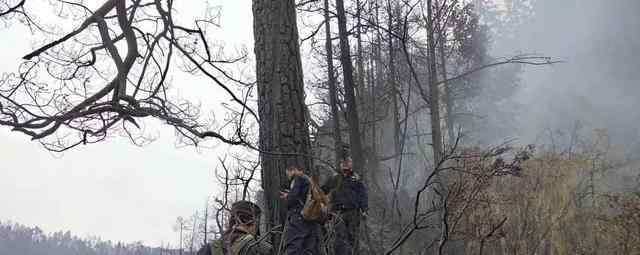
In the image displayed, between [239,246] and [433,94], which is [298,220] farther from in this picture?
[433,94]

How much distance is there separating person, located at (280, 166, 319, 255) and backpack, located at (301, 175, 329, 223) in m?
0.05

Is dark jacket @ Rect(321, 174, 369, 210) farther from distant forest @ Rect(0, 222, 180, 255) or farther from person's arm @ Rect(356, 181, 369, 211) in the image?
distant forest @ Rect(0, 222, 180, 255)

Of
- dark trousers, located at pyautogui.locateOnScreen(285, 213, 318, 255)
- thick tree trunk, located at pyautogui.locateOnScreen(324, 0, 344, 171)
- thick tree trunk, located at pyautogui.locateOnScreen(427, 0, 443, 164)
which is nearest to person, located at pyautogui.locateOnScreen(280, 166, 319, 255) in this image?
dark trousers, located at pyautogui.locateOnScreen(285, 213, 318, 255)

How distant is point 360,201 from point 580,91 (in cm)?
→ 4146

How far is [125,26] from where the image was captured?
5.03 meters

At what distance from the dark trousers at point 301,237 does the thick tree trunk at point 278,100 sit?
0.67 metres

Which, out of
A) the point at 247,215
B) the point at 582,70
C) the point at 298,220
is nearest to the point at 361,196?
the point at 298,220

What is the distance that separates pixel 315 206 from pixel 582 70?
151ft

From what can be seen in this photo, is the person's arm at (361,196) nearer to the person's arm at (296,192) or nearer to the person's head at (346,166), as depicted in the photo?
the person's head at (346,166)

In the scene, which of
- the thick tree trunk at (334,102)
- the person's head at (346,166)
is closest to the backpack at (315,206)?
the person's head at (346,166)

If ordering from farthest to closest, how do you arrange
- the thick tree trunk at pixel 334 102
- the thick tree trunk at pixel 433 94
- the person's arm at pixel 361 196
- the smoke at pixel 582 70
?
the smoke at pixel 582 70 → the thick tree trunk at pixel 433 94 → the thick tree trunk at pixel 334 102 → the person's arm at pixel 361 196

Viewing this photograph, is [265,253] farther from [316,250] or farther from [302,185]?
[316,250]

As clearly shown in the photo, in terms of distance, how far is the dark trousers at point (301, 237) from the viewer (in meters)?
4.58

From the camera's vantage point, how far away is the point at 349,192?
616 centimetres
